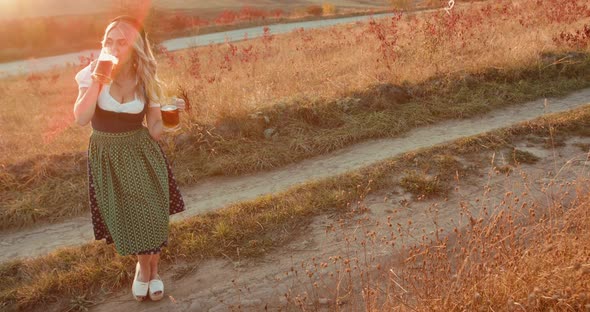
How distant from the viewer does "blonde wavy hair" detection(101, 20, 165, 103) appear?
335 cm

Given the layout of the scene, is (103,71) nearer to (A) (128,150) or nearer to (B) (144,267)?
(A) (128,150)

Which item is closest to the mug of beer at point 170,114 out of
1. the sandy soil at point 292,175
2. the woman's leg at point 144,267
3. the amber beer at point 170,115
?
the amber beer at point 170,115

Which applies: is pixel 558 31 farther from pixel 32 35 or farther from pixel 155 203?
pixel 32 35

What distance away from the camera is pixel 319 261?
424 centimetres

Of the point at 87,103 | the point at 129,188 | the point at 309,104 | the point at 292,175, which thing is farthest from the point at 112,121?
the point at 309,104

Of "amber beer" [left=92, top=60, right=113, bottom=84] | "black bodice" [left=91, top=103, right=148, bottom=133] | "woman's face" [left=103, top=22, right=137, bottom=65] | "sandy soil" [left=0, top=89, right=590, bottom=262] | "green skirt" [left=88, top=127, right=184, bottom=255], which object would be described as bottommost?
"sandy soil" [left=0, top=89, right=590, bottom=262]

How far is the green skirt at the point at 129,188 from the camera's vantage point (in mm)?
3557

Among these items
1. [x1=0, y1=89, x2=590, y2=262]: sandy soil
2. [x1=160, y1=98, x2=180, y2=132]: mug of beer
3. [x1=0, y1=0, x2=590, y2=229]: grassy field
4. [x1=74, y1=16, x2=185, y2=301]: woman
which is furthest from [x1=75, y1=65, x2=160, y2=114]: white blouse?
[x1=0, y1=0, x2=590, y2=229]: grassy field

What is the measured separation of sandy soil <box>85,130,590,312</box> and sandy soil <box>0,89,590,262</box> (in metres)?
1.18

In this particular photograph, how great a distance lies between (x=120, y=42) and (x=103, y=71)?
40cm

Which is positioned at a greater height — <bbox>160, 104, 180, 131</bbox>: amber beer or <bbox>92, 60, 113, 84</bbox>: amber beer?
<bbox>92, 60, 113, 84</bbox>: amber beer

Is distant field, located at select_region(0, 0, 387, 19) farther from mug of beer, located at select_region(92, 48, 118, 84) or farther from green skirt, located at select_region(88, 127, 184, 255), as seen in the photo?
mug of beer, located at select_region(92, 48, 118, 84)

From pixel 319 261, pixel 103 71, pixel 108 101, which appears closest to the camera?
pixel 103 71

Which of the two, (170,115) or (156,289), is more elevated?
(170,115)
